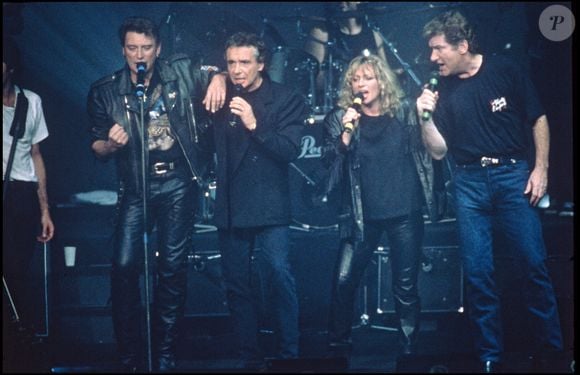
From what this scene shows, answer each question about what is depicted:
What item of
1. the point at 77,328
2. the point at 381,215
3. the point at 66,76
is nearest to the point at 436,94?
the point at 381,215

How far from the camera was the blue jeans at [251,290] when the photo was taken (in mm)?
3867

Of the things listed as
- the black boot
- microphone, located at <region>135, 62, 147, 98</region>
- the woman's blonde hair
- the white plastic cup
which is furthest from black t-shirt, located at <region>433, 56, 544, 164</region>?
the white plastic cup

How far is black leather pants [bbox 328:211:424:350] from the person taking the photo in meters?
4.16

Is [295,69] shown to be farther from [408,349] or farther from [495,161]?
[408,349]

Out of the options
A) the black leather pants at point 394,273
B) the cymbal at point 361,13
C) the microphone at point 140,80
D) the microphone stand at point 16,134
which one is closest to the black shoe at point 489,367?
the black leather pants at point 394,273

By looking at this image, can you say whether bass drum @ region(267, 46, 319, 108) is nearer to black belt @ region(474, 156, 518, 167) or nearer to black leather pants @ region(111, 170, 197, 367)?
black leather pants @ region(111, 170, 197, 367)

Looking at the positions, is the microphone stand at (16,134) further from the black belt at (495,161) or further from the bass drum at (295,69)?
the black belt at (495,161)

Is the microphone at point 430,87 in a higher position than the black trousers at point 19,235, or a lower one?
higher

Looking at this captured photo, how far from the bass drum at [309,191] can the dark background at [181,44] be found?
1107mm

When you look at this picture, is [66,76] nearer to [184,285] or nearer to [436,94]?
[184,285]

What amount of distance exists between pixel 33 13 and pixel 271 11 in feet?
8.27

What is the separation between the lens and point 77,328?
496 cm

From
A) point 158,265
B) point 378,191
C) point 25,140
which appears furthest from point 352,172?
point 25,140

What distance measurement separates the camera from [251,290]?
12.9 feet
